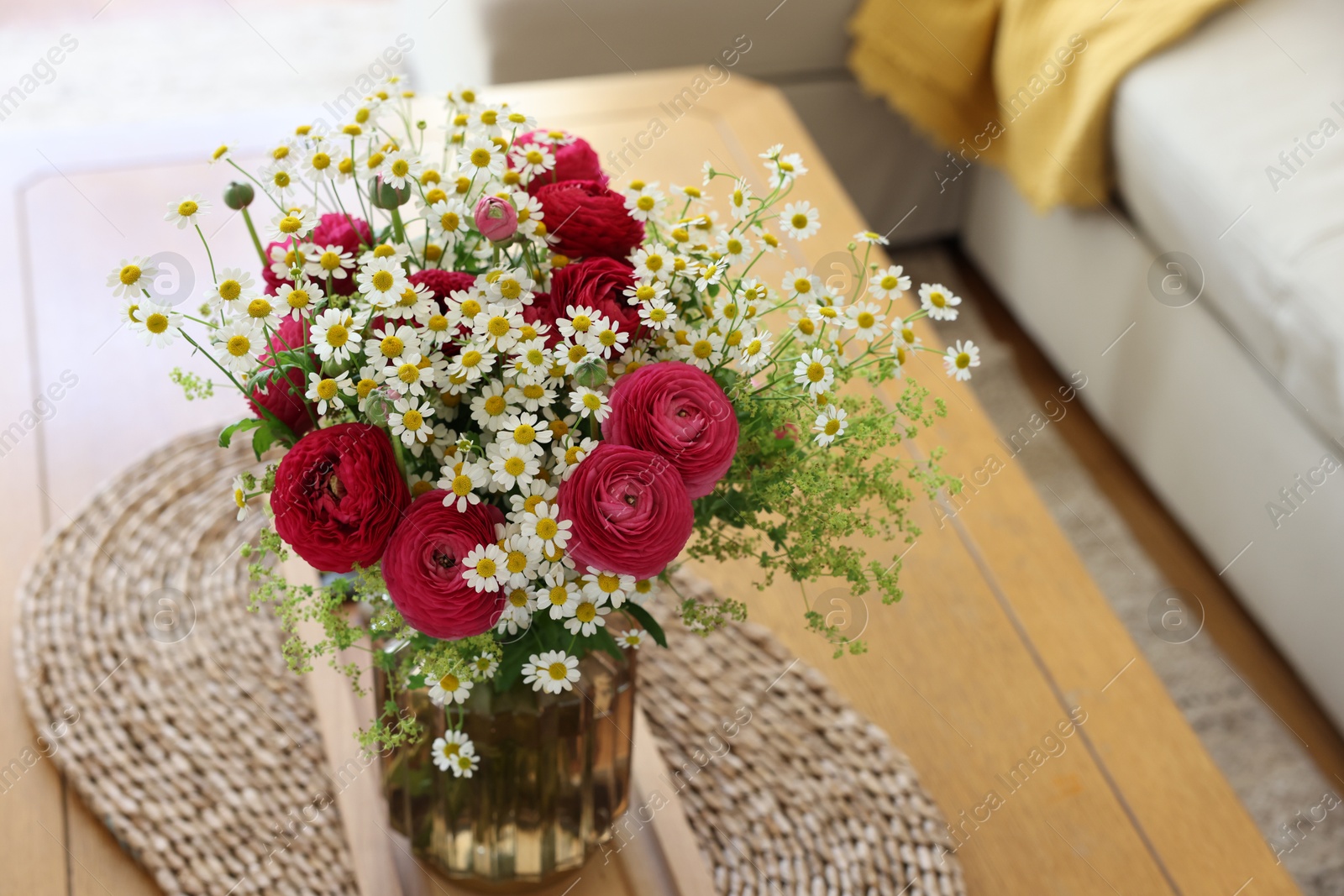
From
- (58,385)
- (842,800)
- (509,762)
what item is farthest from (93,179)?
(842,800)

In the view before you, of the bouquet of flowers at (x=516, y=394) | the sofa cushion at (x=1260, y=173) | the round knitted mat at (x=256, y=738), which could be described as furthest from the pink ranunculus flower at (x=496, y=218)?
the sofa cushion at (x=1260, y=173)

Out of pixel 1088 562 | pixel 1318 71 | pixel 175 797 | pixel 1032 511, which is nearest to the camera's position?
pixel 175 797

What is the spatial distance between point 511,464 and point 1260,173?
1.13 m

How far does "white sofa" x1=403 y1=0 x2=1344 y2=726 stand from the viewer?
1.25m

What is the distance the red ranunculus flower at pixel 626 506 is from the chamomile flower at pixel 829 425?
79 millimetres

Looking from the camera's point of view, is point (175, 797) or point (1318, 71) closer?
point (175, 797)

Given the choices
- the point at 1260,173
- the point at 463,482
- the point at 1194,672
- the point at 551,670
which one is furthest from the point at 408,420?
the point at 1194,672

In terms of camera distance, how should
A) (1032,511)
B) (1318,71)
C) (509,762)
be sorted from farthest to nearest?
(1318,71)
(1032,511)
(509,762)

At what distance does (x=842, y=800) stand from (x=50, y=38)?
232cm

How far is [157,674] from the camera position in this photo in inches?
32.0

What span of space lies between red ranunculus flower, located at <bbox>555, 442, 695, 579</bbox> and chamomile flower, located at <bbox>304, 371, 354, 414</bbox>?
0.10 m

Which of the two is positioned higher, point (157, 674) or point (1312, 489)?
point (157, 674)

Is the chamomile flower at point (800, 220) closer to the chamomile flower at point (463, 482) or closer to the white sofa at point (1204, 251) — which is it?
the chamomile flower at point (463, 482)

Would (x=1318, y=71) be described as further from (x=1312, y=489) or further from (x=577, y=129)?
(x=577, y=129)
